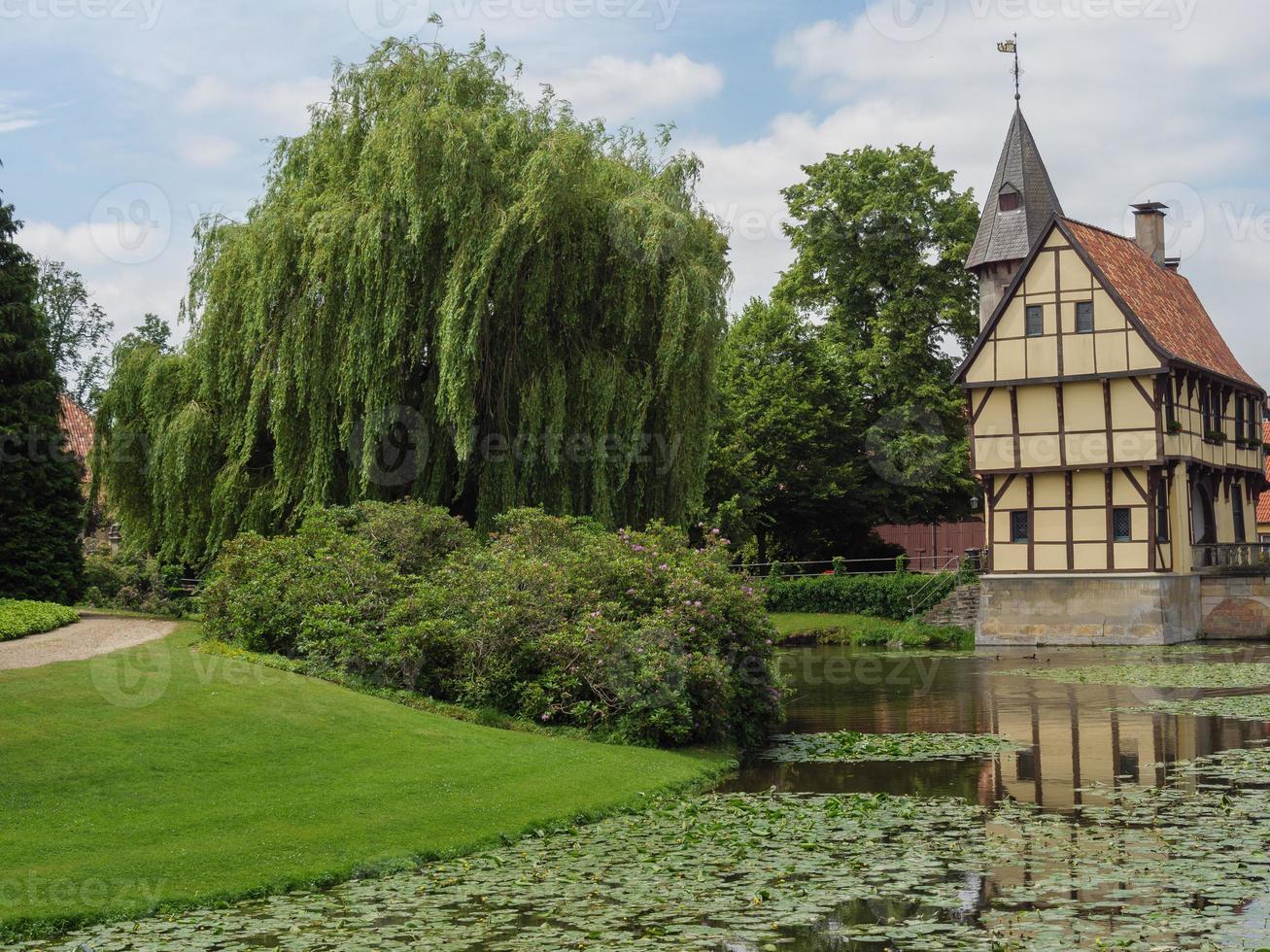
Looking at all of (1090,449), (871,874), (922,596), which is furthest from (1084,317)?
(871,874)

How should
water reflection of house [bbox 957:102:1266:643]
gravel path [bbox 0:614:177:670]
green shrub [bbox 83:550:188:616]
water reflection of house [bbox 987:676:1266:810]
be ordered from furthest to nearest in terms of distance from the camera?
1. water reflection of house [bbox 957:102:1266:643]
2. green shrub [bbox 83:550:188:616]
3. gravel path [bbox 0:614:177:670]
4. water reflection of house [bbox 987:676:1266:810]

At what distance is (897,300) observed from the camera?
47844 mm

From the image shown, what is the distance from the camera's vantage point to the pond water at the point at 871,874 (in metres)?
8.74

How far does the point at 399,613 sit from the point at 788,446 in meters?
31.0

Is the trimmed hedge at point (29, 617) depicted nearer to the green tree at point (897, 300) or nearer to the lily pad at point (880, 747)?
the lily pad at point (880, 747)

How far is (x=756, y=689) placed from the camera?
60.4 feet

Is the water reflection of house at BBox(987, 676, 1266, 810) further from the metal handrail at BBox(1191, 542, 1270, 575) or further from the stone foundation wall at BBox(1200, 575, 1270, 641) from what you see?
the metal handrail at BBox(1191, 542, 1270, 575)

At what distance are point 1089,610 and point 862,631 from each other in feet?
25.5

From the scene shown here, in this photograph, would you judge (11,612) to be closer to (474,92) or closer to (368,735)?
(368,735)

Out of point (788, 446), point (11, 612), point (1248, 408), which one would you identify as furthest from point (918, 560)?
point (11, 612)

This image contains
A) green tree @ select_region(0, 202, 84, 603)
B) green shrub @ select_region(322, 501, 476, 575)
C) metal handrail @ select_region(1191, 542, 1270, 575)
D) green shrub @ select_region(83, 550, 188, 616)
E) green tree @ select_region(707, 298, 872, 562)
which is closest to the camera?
green shrub @ select_region(322, 501, 476, 575)

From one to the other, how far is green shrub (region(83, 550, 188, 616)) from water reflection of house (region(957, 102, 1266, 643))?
22.3 metres

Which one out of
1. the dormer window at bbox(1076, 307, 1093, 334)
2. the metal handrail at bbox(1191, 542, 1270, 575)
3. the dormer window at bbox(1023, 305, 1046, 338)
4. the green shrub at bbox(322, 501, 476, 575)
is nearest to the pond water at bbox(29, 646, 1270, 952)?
the green shrub at bbox(322, 501, 476, 575)

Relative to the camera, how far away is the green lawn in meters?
9.91
